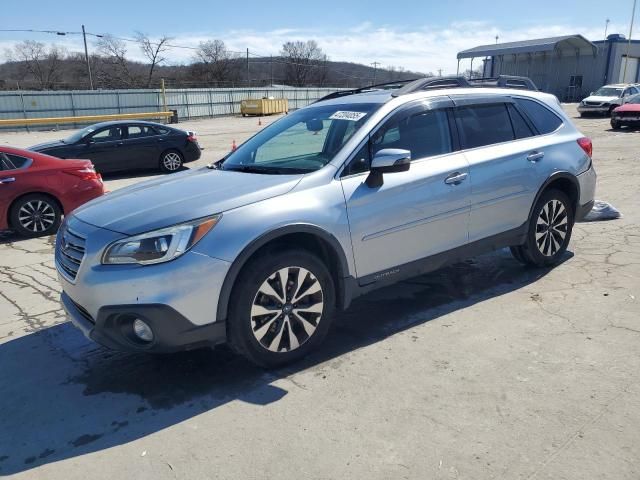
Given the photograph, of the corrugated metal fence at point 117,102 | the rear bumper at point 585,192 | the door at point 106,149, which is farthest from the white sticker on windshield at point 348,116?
the corrugated metal fence at point 117,102

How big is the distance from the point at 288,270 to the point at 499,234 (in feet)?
7.28

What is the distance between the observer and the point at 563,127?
5324 mm

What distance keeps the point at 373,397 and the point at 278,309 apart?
798 millimetres

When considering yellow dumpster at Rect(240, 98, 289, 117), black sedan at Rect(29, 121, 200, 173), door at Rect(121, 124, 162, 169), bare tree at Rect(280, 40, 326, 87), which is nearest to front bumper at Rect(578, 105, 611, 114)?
black sedan at Rect(29, 121, 200, 173)

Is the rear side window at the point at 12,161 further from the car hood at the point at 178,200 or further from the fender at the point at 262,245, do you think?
the fender at the point at 262,245

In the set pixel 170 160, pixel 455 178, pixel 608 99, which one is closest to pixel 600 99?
pixel 608 99

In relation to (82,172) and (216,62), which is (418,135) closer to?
(82,172)

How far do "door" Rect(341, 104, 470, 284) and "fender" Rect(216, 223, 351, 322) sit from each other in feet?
0.43

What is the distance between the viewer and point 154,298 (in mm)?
3037

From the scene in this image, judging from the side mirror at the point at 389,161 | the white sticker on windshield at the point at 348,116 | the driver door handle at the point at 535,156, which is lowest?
the driver door handle at the point at 535,156

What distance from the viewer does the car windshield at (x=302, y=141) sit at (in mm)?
3973

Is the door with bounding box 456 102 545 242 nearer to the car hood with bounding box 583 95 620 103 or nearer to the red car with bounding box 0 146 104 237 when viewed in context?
the red car with bounding box 0 146 104 237

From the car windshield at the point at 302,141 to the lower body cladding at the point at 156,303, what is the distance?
114 cm

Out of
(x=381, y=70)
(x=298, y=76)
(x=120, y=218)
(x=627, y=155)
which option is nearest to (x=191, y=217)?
(x=120, y=218)
